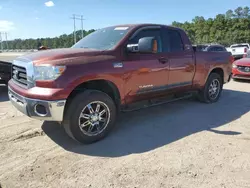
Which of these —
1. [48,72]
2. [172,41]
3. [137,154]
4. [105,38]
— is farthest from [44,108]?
[172,41]

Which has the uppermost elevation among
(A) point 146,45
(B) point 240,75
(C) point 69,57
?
(A) point 146,45

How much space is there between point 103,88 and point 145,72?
85cm

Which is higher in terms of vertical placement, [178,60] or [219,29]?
[219,29]

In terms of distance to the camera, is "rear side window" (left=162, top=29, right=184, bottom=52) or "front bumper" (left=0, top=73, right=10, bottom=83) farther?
"front bumper" (left=0, top=73, right=10, bottom=83)

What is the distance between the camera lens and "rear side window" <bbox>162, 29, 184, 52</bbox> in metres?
5.09

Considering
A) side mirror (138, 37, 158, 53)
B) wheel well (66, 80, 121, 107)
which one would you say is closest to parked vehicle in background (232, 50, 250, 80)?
side mirror (138, 37, 158, 53)

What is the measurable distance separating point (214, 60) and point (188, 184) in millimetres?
4188

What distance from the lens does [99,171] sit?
3139 mm

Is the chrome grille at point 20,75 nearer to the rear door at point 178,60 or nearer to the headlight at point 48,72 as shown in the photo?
the headlight at point 48,72

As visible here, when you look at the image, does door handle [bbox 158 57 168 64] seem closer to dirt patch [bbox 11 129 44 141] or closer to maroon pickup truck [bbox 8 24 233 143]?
maroon pickup truck [bbox 8 24 233 143]

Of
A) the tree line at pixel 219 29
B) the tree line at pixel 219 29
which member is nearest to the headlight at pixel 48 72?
the tree line at pixel 219 29

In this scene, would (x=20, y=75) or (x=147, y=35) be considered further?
(x=147, y=35)

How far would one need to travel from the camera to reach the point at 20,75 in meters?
3.99

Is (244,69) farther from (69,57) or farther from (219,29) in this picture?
(219,29)
